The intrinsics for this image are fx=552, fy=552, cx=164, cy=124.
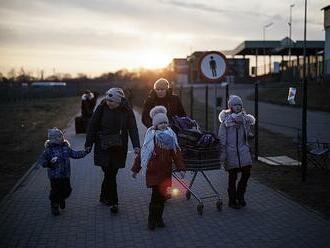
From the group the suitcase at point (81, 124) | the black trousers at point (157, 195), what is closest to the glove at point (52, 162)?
the black trousers at point (157, 195)

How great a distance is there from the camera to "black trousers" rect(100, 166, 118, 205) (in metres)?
8.16

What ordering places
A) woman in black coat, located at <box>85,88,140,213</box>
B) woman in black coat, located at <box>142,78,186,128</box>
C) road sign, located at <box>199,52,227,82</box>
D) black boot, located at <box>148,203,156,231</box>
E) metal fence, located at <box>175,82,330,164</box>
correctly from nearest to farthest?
1. black boot, located at <box>148,203,156,231</box>
2. woman in black coat, located at <box>85,88,140,213</box>
3. woman in black coat, located at <box>142,78,186,128</box>
4. road sign, located at <box>199,52,227,82</box>
5. metal fence, located at <box>175,82,330,164</box>

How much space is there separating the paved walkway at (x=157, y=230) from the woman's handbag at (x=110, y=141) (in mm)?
981

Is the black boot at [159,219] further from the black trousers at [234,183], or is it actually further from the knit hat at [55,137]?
the knit hat at [55,137]

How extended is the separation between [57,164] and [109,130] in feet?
2.98

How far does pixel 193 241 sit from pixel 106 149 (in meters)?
2.23

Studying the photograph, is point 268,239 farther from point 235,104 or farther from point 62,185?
point 62,185

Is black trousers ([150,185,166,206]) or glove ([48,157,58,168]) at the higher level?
glove ([48,157,58,168])

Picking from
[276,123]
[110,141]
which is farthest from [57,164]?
[276,123]

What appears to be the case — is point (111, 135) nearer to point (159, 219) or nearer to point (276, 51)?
point (159, 219)

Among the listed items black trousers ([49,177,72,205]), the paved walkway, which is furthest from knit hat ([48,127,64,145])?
the paved walkway

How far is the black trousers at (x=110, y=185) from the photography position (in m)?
8.16

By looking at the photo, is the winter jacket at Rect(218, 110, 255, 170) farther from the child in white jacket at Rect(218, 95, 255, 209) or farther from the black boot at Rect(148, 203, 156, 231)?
the black boot at Rect(148, 203, 156, 231)

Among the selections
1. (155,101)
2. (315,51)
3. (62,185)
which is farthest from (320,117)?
(315,51)
